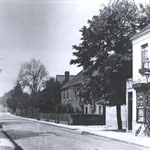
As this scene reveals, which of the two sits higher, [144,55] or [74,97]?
[144,55]

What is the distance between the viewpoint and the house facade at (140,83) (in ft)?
76.0

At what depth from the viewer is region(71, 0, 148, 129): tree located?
28812 mm

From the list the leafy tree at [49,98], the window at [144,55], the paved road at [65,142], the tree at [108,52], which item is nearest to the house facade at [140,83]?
the window at [144,55]

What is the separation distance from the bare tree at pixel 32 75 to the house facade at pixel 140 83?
66211 millimetres

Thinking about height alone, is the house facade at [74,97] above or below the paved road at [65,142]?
above

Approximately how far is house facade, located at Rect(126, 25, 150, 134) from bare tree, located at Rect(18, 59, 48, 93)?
66.2 meters

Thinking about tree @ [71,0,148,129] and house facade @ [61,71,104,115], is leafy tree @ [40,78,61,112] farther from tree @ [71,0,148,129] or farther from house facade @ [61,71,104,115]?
tree @ [71,0,148,129]

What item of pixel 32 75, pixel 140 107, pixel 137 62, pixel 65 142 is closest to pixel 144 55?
pixel 137 62

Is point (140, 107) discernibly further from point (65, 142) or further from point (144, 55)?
point (65, 142)

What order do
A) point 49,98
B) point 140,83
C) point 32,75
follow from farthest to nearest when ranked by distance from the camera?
1. point 32,75
2. point 49,98
3. point 140,83

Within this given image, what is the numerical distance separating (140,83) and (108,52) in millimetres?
7357

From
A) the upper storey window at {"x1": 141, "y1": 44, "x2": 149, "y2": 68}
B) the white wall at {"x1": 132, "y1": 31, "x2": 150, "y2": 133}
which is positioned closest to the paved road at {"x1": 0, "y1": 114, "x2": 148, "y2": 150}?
the white wall at {"x1": 132, "y1": 31, "x2": 150, "y2": 133}

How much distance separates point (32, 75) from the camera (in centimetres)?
9231

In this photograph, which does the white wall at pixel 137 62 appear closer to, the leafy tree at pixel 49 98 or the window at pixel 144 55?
the window at pixel 144 55
